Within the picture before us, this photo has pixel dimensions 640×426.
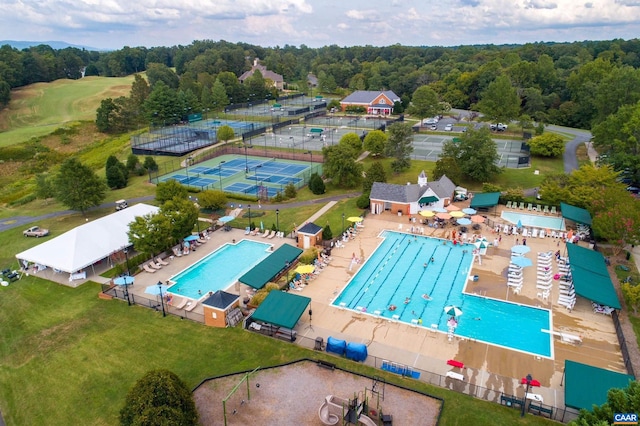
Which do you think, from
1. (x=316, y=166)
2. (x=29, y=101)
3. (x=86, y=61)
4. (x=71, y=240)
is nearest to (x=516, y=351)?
(x=71, y=240)

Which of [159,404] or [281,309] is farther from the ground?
[159,404]

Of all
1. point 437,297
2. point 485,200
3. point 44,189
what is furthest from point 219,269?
point 44,189

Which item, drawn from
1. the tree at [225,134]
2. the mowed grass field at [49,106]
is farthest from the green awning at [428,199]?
the mowed grass field at [49,106]

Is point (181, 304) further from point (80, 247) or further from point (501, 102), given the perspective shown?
point (501, 102)

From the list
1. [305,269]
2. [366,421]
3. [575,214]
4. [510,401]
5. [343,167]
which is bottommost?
[510,401]

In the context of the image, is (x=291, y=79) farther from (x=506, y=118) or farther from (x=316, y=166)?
(x=316, y=166)

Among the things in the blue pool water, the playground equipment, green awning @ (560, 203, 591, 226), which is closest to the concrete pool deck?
the blue pool water

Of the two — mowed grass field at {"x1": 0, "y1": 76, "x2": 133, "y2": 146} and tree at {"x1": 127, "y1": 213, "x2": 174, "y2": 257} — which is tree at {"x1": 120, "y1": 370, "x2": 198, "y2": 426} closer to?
tree at {"x1": 127, "y1": 213, "x2": 174, "y2": 257}
